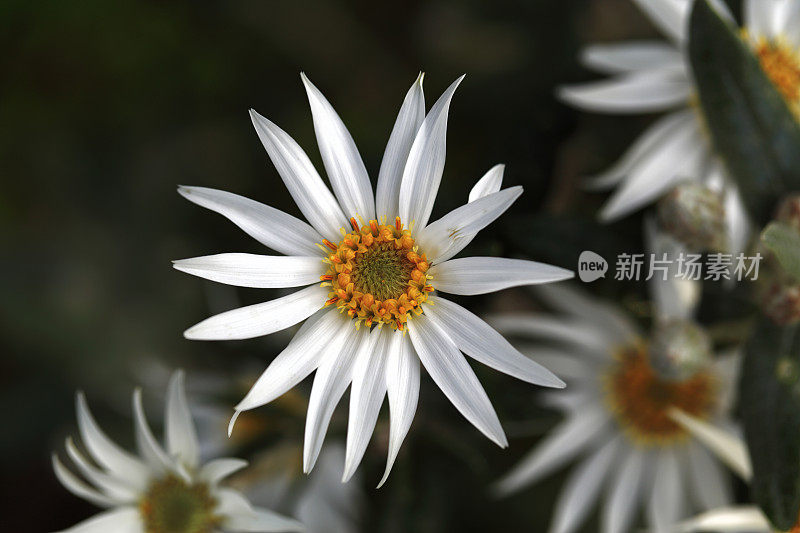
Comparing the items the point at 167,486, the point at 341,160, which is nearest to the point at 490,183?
the point at 341,160

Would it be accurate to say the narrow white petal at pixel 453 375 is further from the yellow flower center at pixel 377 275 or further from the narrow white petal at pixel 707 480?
the narrow white petal at pixel 707 480

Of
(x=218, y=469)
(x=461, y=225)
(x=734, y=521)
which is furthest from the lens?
(x=734, y=521)

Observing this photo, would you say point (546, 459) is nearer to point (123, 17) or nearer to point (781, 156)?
point (781, 156)

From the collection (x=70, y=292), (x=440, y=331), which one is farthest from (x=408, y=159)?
(x=70, y=292)

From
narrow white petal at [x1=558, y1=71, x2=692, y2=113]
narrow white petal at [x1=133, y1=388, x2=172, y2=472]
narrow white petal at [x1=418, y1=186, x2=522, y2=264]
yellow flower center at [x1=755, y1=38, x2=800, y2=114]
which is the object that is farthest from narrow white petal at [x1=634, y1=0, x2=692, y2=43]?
narrow white petal at [x1=133, y1=388, x2=172, y2=472]

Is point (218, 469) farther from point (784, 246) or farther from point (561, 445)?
point (784, 246)

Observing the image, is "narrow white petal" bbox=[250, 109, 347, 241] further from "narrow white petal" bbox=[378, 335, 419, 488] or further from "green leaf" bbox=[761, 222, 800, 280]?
"green leaf" bbox=[761, 222, 800, 280]
